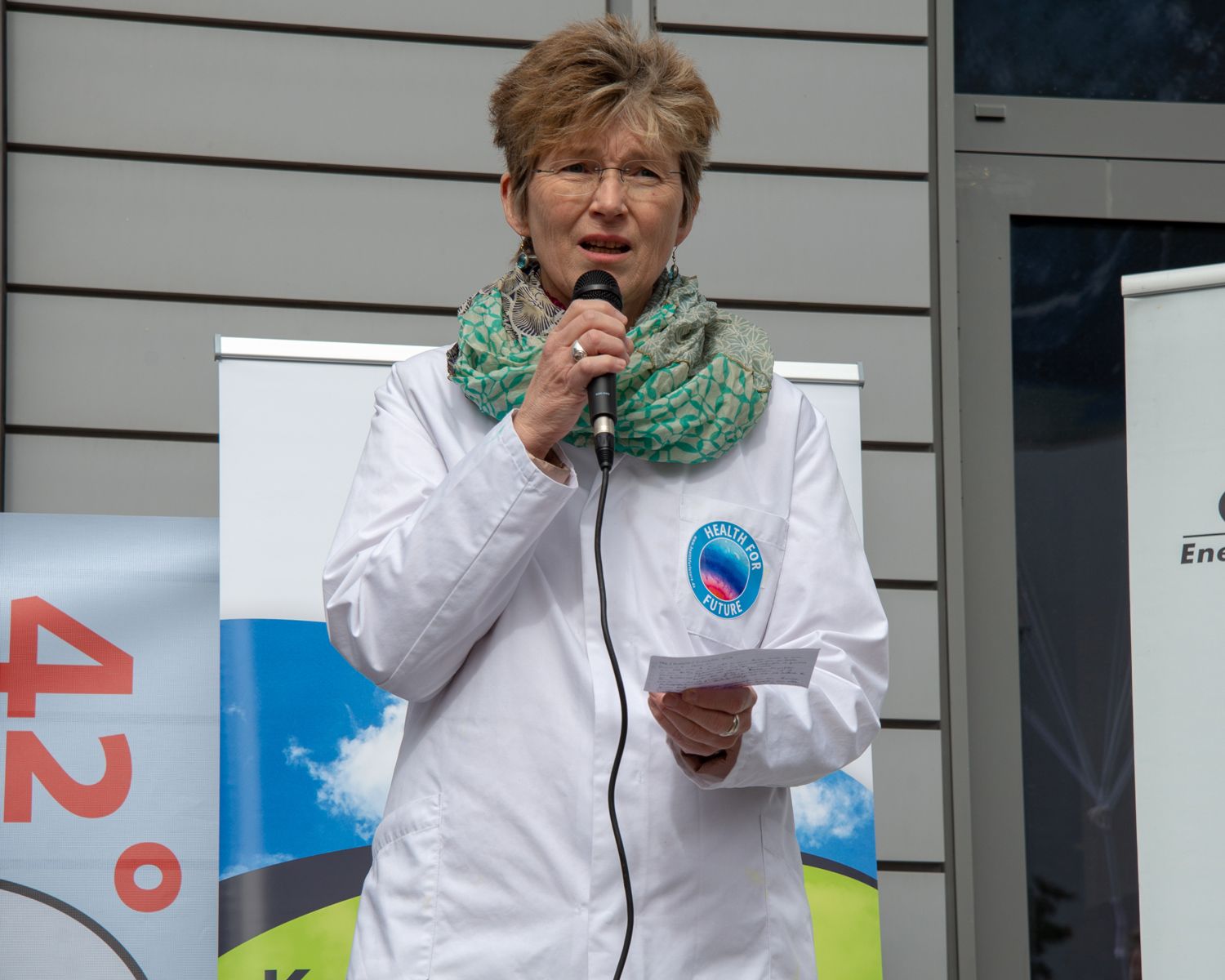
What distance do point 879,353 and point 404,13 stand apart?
1.49 metres

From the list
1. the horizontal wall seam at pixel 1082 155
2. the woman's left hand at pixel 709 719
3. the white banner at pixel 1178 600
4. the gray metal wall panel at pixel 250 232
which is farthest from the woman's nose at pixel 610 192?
the horizontal wall seam at pixel 1082 155

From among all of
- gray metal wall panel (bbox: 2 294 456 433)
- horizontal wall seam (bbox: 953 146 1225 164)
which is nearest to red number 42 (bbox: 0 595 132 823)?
gray metal wall panel (bbox: 2 294 456 433)

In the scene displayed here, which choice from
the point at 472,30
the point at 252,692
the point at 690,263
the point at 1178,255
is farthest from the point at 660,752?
the point at 1178,255

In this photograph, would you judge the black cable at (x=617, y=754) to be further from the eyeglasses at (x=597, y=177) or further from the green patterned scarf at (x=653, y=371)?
the eyeglasses at (x=597, y=177)

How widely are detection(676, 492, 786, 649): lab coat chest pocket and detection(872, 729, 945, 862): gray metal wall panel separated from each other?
2068 millimetres

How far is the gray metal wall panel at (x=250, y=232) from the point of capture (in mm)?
3730

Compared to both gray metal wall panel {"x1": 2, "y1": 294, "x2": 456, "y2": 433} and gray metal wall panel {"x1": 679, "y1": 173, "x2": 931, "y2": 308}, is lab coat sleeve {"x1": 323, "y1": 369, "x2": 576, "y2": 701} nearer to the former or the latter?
gray metal wall panel {"x1": 2, "y1": 294, "x2": 456, "y2": 433}

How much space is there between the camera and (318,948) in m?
2.91

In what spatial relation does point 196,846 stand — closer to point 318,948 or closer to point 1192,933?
point 318,948

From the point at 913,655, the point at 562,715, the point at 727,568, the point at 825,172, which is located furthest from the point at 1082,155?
the point at 562,715

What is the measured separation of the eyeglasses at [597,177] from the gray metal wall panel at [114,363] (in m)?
2.06

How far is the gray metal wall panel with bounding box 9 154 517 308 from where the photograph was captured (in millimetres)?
3730

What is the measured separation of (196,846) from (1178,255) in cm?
304

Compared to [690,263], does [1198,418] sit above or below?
below
